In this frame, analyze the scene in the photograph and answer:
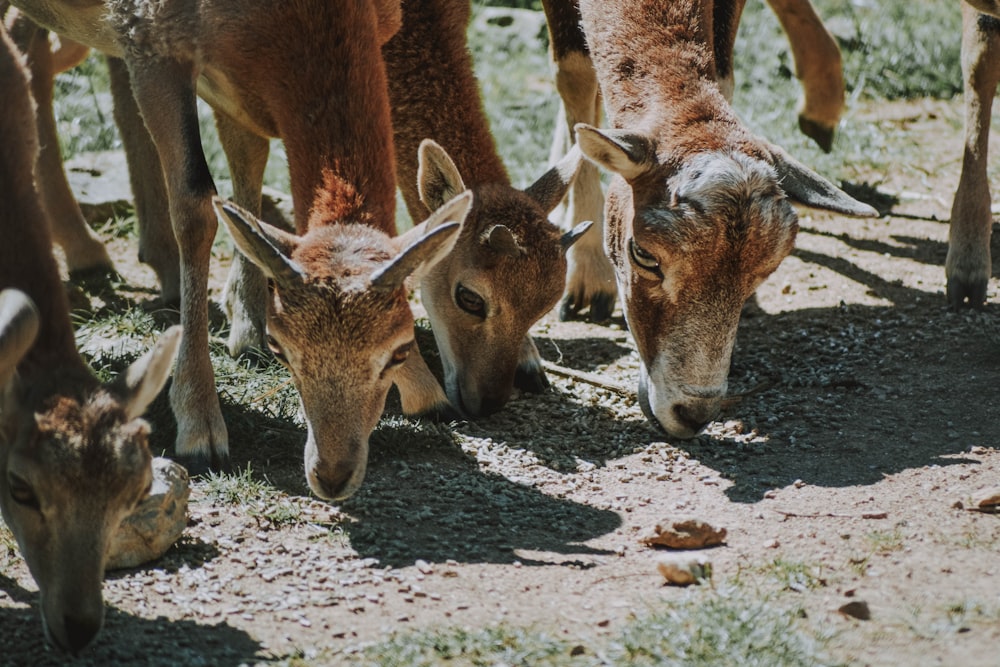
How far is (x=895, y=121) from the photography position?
13297 mm

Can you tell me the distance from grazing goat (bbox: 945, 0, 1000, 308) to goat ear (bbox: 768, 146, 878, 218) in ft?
6.80

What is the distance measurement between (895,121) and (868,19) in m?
2.16

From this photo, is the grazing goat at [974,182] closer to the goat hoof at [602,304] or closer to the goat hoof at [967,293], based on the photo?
the goat hoof at [967,293]

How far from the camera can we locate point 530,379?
8.10 metres

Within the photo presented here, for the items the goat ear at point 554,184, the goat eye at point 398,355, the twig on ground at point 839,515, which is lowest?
the twig on ground at point 839,515

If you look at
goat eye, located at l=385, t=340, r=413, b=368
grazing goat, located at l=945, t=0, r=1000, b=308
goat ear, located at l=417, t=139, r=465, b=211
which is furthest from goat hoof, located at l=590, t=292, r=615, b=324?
goat eye, located at l=385, t=340, r=413, b=368

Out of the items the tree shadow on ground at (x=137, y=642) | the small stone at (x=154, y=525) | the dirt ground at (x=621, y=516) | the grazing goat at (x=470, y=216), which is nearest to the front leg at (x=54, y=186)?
the grazing goat at (x=470, y=216)

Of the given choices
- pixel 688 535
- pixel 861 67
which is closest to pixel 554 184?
pixel 688 535

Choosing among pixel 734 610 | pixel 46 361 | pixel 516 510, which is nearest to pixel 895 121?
pixel 516 510

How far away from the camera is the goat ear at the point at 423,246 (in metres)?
5.74

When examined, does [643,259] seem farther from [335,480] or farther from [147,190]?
[147,190]

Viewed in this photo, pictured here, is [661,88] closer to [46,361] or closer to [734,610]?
[734,610]

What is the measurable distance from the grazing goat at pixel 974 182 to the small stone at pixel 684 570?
4.24 m

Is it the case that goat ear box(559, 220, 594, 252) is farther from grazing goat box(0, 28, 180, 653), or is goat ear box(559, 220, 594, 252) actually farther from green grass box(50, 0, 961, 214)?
green grass box(50, 0, 961, 214)
